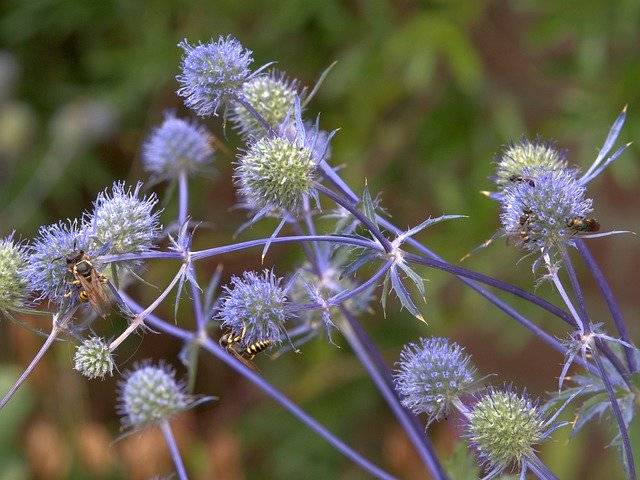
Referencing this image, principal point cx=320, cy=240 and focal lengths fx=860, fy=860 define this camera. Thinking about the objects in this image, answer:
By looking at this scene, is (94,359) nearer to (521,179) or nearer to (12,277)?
A: (12,277)

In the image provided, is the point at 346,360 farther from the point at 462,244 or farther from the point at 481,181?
the point at 481,181

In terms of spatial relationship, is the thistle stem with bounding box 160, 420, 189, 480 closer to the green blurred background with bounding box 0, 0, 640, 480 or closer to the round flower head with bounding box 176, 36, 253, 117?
the round flower head with bounding box 176, 36, 253, 117

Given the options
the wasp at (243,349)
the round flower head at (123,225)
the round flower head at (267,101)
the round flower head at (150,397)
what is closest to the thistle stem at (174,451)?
the round flower head at (150,397)

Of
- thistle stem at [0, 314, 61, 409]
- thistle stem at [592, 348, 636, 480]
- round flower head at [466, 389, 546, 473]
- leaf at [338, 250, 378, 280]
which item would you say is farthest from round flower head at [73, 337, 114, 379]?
thistle stem at [592, 348, 636, 480]

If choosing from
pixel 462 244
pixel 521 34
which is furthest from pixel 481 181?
pixel 521 34

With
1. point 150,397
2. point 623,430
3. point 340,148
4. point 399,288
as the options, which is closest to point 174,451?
point 150,397

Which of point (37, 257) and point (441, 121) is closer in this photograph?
point (37, 257)
